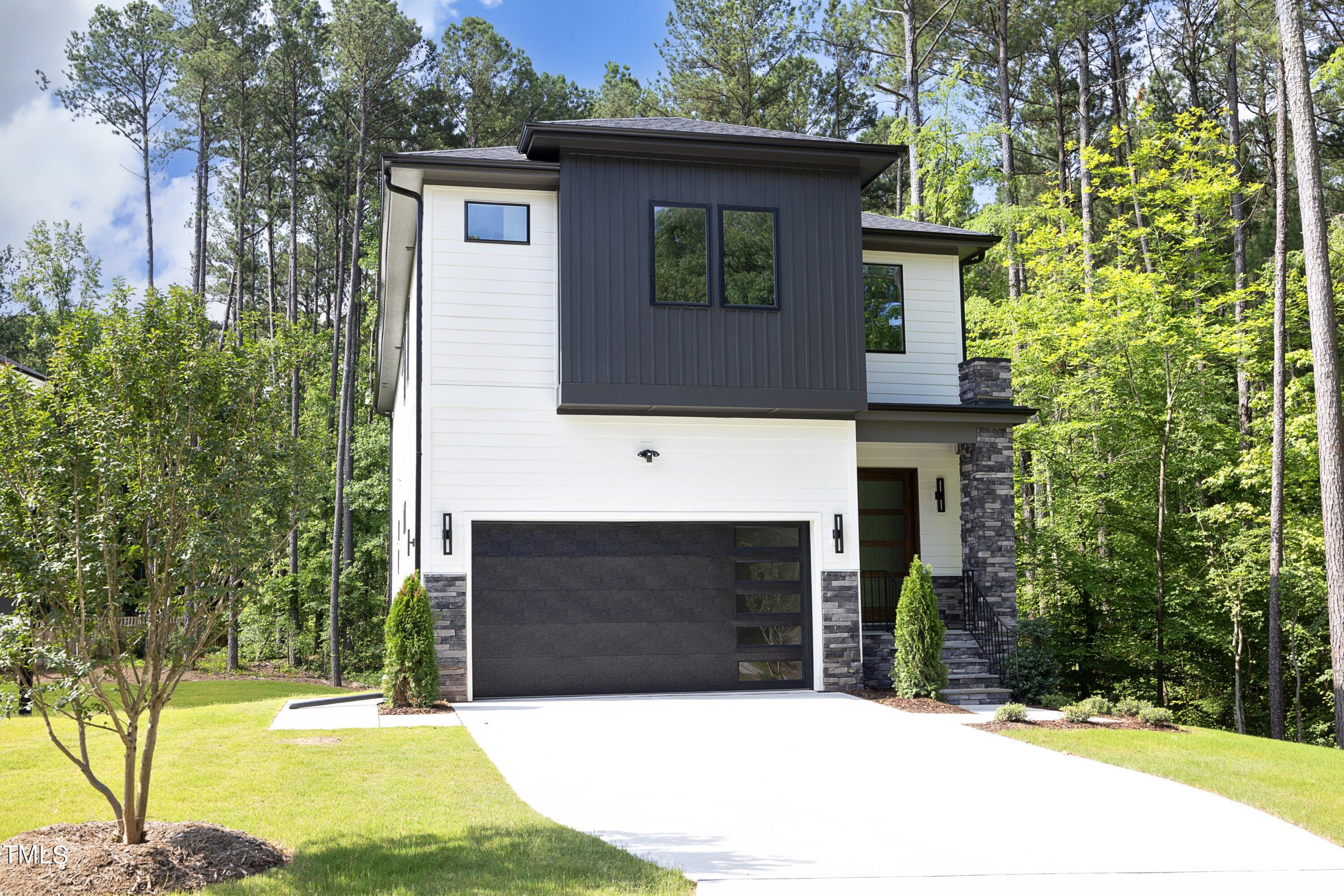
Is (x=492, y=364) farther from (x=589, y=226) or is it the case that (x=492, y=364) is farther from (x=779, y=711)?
(x=779, y=711)

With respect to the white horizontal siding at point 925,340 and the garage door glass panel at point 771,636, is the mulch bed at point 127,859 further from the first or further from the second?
the white horizontal siding at point 925,340

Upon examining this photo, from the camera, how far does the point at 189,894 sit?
4.64 metres

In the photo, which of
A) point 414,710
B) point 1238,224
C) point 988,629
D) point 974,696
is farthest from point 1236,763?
point 1238,224

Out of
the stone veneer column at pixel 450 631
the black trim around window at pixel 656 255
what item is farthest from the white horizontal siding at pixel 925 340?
the stone veneer column at pixel 450 631

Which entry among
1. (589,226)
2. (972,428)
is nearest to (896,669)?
(972,428)

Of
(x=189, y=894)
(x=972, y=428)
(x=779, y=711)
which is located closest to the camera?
(x=189, y=894)

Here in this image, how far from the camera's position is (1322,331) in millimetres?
12273

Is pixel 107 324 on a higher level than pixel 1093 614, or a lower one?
higher

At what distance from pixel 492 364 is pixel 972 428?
20.4 feet

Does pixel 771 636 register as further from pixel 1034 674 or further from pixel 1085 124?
pixel 1085 124

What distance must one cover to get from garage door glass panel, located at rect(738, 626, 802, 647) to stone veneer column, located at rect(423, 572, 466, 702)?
3394 millimetres

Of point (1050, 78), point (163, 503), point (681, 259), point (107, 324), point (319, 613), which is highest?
point (1050, 78)

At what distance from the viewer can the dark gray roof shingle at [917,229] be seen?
14109 millimetres

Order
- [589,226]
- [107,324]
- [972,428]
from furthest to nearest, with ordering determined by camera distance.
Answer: [972,428], [589,226], [107,324]
